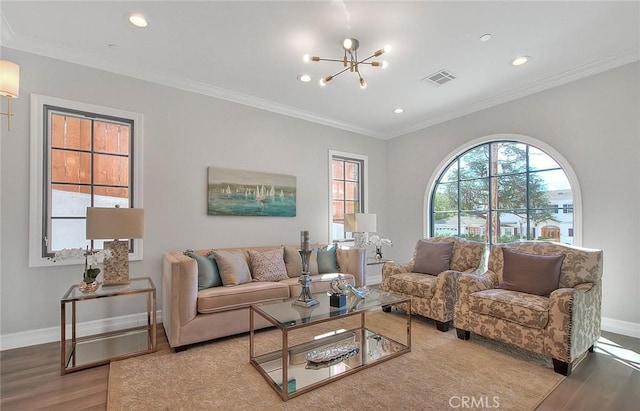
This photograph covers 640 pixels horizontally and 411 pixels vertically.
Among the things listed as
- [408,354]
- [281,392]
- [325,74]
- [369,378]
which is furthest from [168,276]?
[325,74]

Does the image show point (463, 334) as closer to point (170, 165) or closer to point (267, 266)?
point (267, 266)

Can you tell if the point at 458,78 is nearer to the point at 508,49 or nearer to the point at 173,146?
the point at 508,49

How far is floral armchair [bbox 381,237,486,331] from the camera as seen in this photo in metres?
3.17

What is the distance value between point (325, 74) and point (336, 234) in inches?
104

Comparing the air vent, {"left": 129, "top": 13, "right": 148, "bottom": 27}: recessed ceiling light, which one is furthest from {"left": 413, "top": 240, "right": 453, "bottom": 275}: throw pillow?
{"left": 129, "top": 13, "right": 148, "bottom": 27}: recessed ceiling light

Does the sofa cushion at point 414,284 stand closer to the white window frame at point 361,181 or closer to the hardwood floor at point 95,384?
the hardwood floor at point 95,384

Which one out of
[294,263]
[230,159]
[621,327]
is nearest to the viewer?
[621,327]

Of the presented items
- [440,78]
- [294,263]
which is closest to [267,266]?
[294,263]

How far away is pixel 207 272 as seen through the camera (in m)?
3.12

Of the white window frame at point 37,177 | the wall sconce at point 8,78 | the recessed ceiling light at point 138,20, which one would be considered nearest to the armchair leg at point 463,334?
the white window frame at point 37,177

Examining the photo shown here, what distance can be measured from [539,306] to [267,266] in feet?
8.79

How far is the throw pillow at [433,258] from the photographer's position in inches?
143

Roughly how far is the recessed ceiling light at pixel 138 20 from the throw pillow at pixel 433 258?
12.4ft

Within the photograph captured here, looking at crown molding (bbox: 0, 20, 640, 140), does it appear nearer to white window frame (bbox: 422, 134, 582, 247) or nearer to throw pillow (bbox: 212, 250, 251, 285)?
white window frame (bbox: 422, 134, 582, 247)
